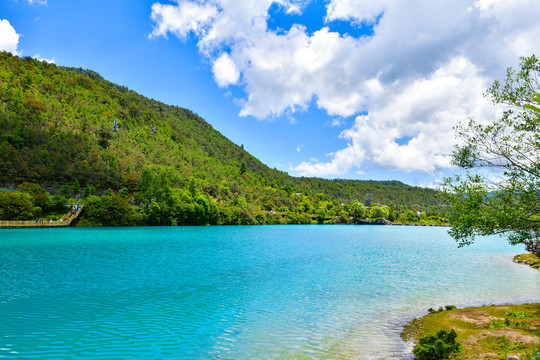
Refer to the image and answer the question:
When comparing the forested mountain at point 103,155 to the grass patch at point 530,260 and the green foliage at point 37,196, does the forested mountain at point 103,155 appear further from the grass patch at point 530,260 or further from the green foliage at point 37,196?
the grass patch at point 530,260

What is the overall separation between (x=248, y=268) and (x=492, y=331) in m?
21.9

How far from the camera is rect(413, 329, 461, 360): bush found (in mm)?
10359

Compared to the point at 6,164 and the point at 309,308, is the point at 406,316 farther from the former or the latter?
the point at 6,164

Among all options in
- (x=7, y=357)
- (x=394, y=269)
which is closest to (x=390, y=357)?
(x=7, y=357)

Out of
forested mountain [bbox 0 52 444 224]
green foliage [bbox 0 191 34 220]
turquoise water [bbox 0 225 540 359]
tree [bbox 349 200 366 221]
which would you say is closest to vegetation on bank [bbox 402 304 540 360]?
turquoise water [bbox 0 225 540 359]

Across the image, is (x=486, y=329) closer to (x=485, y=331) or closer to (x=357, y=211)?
(x=485, y=331)

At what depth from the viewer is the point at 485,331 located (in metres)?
12.5

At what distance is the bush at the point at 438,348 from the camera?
10.4m

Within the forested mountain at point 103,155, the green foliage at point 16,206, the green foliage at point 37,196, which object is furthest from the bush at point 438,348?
the forested mountain at point 103,155

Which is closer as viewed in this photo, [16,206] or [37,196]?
[16,206]

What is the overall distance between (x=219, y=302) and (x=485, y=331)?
13945mm

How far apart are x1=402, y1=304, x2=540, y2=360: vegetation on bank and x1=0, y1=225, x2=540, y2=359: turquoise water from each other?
1435 mm

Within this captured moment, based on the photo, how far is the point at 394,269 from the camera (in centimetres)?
3247

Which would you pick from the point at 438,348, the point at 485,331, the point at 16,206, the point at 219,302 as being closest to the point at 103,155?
the point at 16,206
